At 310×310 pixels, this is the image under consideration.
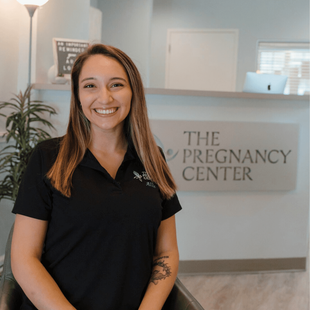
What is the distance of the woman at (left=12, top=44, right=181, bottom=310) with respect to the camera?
45.1 inches

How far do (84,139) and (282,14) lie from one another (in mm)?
5939

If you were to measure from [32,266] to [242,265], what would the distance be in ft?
7.54

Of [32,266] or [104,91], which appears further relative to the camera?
[104,91]

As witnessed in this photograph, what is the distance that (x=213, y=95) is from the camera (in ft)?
9.47

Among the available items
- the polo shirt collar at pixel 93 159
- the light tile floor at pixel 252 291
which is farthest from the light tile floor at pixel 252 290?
the polo shirt collar at pixel 93 159

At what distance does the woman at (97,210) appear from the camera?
115 centimetres

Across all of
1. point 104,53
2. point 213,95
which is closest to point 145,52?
point 213,95

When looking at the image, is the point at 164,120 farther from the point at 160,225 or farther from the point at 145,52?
the point at 145,52

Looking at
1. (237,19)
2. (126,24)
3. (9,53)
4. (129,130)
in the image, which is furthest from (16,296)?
(237,19)

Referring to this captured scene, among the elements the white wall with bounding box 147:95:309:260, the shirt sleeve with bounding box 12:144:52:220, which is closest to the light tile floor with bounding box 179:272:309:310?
the white wall with bounding box 147:95:309:260

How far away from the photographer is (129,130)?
1.40 metres

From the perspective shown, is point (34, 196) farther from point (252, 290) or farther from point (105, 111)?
point (252, 290)

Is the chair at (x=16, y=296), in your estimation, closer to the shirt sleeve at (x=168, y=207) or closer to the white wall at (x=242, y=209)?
the shirt sleeve at (x=168, y=207)

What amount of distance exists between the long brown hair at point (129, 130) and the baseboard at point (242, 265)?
1827 millimetres
